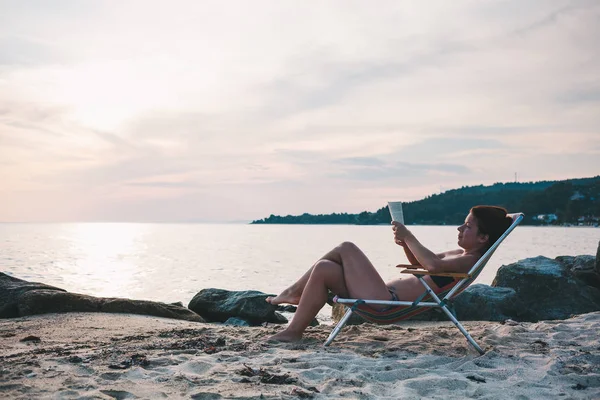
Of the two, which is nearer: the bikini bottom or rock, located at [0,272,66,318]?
the bikini bottom

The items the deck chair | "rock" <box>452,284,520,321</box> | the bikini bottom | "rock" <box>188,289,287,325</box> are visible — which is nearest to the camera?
the deck chair

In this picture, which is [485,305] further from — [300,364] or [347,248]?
[300,364]

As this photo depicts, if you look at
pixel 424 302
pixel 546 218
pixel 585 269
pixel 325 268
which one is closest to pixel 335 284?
pixel 325 268

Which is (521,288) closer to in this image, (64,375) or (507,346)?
(507,346)

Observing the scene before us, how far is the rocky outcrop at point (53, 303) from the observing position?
735 centimetres

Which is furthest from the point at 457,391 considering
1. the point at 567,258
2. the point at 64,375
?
the point at 567,258

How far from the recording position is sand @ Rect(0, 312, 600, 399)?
348cm

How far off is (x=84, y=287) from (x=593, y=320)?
1515 centimetres

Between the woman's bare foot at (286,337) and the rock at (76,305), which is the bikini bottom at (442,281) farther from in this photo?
the rock at (76,305)

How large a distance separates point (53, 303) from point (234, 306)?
284 centimetres

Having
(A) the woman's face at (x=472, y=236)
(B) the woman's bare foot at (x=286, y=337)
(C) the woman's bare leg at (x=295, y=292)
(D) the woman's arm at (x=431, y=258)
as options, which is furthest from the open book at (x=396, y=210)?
(B) the woman's bare foot at (x=286, y=337)

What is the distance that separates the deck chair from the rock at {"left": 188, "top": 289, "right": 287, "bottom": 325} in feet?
13.8

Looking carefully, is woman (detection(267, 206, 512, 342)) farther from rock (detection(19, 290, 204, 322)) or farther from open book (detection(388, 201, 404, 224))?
rock (detection(19, 290, 204, 322))

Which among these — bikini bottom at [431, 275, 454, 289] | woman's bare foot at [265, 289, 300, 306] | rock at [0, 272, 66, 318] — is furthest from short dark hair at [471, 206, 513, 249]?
rock at [0, 272, 66, 318]
